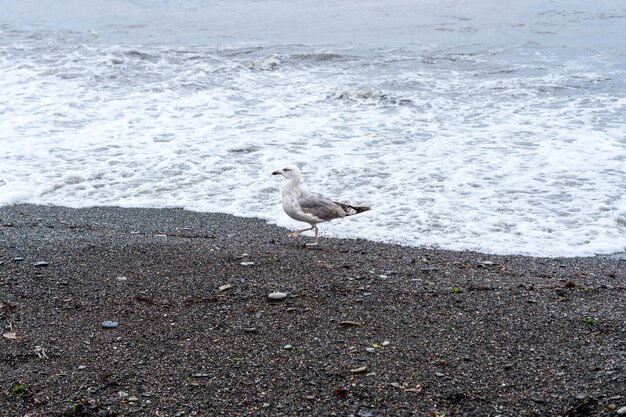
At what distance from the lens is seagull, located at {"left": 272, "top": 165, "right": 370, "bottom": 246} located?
7.05 m

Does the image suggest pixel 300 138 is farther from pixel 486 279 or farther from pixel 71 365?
pixel 71 365

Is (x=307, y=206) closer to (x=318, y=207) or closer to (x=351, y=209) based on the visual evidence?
(x=318, y=207)

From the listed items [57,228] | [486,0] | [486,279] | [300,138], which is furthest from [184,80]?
[486,0]

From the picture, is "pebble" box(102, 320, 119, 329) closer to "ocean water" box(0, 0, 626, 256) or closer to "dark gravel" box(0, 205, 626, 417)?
"dark gravel" box(0, 205, 626, 417)

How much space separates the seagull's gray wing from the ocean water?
568 millimetres

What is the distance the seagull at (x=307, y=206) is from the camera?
23.1ft

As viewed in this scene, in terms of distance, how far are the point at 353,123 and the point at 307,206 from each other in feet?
17.5

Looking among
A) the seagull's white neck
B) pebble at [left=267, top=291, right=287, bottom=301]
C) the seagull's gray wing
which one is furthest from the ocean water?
pebble at [left=267, top=291, right=287, bottom=301]

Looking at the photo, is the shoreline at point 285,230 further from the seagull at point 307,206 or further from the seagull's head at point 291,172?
the seagull's head at point 291,172

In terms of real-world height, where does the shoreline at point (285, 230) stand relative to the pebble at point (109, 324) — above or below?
below

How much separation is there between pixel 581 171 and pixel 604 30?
42.2 ft

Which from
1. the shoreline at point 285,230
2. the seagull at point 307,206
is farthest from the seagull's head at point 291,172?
the shoreline at point 285,230

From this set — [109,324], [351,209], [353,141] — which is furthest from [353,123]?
[109,324]

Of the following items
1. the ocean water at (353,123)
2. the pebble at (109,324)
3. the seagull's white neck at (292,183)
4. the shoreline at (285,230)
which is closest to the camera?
the pebble at (109,324)
